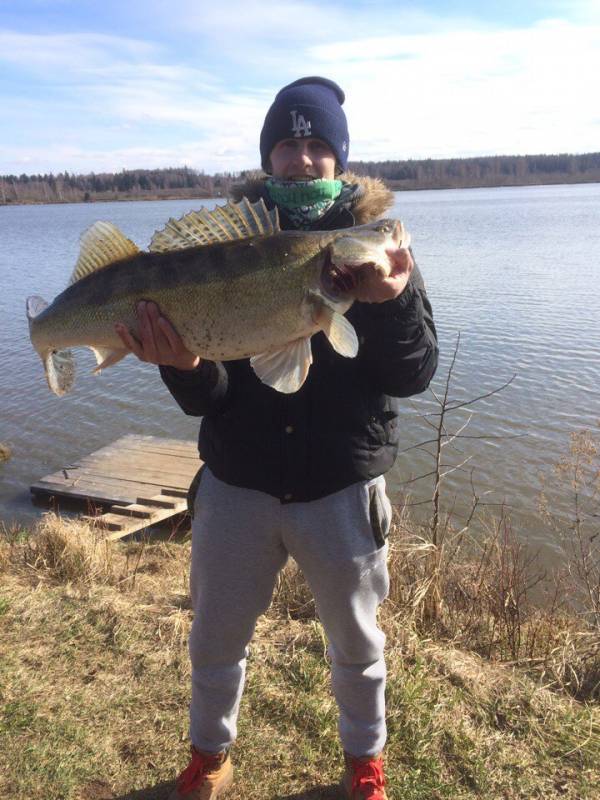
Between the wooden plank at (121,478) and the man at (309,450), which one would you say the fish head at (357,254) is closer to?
the man at (309,450)

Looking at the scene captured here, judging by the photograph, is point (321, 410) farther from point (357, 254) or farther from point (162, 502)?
point (162, 502)

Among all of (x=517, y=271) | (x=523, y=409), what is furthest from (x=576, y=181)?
(x=523, y=409)

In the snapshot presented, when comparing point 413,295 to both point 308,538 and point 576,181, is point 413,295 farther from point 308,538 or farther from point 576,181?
point 576,181

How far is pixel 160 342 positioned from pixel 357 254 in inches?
35.8

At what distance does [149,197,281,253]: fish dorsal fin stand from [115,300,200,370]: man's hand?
0.29 m

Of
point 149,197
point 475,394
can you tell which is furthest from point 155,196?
point 475,394

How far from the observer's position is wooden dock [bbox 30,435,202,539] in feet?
32.4

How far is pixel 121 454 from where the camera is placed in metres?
12.3

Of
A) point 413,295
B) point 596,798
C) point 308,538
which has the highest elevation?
point 413,295

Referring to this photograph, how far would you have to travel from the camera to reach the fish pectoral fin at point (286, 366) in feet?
8.42

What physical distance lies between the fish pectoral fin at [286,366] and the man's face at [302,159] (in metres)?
0.84

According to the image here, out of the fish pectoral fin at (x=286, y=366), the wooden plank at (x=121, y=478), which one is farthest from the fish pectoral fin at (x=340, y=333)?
the wooden plank at (x=121, y=478)

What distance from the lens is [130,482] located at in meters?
11.1

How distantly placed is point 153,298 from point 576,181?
12139cm
